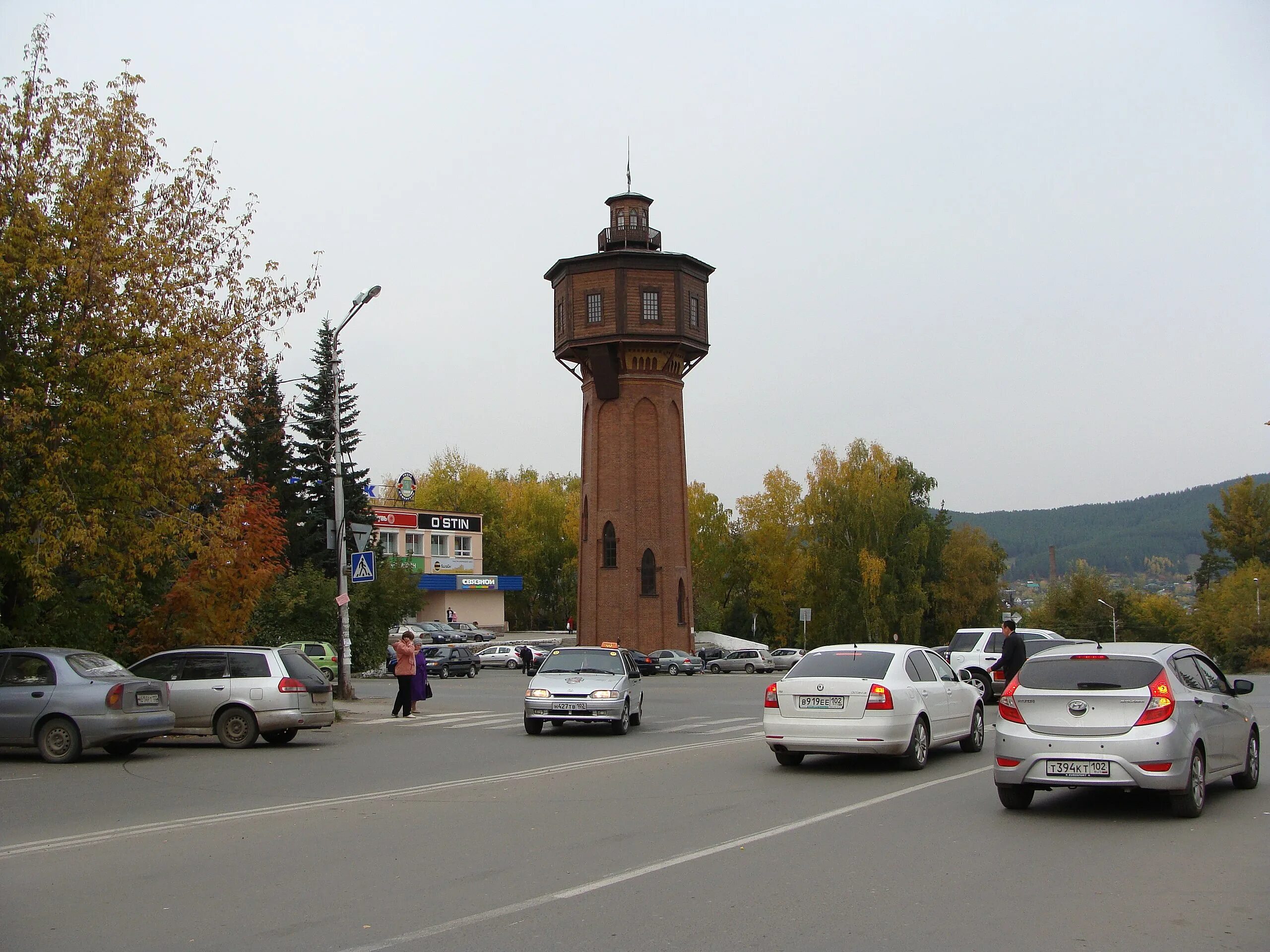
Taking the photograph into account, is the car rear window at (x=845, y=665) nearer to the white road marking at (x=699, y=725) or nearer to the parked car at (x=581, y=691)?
the parked car at (x=581, y=691)

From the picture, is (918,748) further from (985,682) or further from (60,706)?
(60,706)

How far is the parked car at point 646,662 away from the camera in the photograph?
5553cm

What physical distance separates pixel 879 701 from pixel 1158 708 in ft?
13.2

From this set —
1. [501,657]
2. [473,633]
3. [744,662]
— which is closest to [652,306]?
[501,657]

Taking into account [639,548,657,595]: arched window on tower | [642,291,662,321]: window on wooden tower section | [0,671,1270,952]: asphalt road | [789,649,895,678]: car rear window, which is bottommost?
[0,671,1270,952]: asphalt road

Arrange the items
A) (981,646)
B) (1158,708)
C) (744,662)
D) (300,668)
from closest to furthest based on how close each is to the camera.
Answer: (1158,708), (300,668), (981,646), (744,662)

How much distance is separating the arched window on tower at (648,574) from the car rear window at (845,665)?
4633 cm

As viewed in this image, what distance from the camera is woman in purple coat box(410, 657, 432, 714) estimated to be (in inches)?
1013

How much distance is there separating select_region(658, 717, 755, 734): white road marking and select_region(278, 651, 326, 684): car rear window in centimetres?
620

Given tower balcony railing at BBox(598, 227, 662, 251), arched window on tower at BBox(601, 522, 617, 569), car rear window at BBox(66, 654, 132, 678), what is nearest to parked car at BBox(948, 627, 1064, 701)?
car rear window at BBox(66, 654, 132, 678)

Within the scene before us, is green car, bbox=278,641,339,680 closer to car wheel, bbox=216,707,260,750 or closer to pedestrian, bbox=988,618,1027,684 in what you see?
car wheel, bbox=216,707,260,750

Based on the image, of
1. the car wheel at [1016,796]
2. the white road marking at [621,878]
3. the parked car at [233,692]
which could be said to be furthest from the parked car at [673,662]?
the car wheel at [1016,796]

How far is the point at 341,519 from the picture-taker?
1115 inches

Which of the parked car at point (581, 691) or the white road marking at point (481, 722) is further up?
the parked car at point (581, 691)
